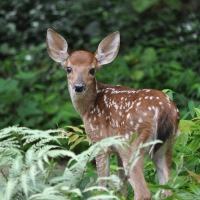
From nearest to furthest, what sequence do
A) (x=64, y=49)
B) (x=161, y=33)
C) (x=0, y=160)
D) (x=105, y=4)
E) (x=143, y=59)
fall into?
(x=0, y=160) < (x=64, y=49) < (x=143, y=59) < (x=161, y=33) < (x=105, y=4)

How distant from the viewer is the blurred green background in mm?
11461

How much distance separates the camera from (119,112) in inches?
221

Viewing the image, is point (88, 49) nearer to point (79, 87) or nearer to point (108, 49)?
point (108, 49)

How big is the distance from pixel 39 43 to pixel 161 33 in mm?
2590

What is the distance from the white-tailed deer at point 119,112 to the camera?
5227mm

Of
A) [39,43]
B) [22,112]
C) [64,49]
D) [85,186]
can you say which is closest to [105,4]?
[39,43]

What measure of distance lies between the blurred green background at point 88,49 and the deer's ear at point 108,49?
3813 millimetres

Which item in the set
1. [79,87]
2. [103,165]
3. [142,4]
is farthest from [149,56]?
[103,165]

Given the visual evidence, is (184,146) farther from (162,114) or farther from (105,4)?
(105,4)

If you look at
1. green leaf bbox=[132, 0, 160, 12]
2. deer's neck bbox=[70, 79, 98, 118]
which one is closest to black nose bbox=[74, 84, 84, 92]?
deer's neck bbox=[70, 79, 98, 118]

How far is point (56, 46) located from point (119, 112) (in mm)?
1300

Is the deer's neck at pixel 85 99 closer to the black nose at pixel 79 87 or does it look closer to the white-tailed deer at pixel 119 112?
the white-tailed deer at pixel 119 112

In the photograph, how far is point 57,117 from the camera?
11008 millimetres

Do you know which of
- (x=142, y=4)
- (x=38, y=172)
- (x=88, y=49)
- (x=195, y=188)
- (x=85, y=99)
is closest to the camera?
(x=38, y=172)
